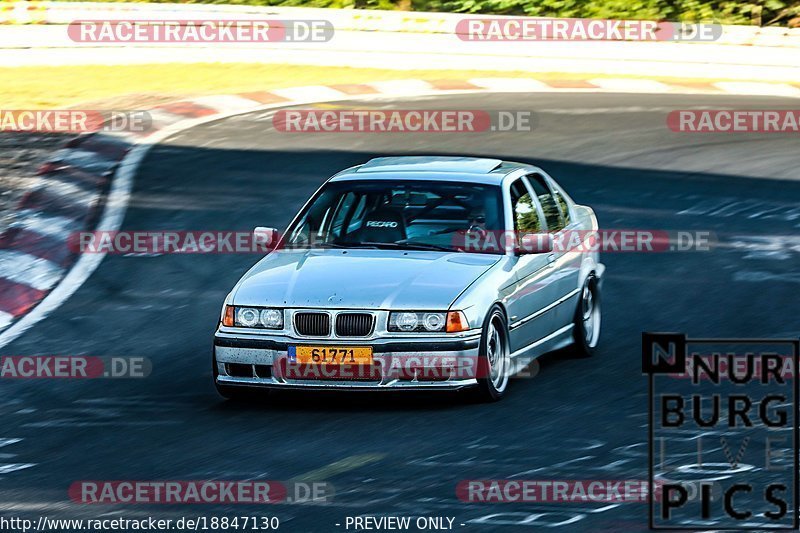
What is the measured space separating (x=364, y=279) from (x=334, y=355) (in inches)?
21.4

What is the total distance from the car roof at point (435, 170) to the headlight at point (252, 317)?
1.58 m

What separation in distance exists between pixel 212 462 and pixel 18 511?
1138mm

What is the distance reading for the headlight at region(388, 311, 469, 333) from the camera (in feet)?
29.4

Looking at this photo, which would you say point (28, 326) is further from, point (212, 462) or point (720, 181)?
point (720, 181)

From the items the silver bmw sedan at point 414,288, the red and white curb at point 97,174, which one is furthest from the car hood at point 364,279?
the red and white curb at point 97,174

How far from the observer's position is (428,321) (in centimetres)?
898

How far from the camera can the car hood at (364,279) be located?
29.6 ft

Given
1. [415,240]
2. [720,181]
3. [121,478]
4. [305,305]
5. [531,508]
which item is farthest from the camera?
[720,181]

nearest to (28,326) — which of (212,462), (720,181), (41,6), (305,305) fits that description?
(305,305)

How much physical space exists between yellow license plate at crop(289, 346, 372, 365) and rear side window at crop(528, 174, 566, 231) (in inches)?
90.8

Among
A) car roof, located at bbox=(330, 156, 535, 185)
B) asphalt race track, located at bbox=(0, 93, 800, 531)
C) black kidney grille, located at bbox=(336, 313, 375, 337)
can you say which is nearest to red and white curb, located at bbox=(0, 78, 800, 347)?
asphalt race track, located at bbox=(0, 93, 800, 531)

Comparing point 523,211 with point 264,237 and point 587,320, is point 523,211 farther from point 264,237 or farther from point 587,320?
point 264,237

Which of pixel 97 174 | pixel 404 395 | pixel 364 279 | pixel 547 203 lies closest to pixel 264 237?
pixel 364 279

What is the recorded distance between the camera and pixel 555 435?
27.5 feet
